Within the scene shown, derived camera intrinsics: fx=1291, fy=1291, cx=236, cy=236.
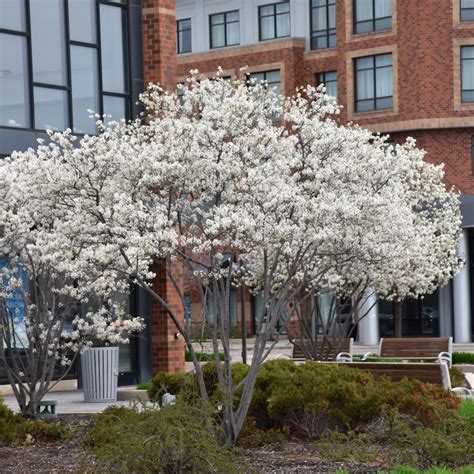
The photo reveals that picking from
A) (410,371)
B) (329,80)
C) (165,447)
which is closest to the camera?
(165,447)

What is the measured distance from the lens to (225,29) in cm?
5709

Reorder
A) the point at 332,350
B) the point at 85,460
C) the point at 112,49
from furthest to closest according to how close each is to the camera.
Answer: the point at 332,350
the point at 112,49
the point at 85,460

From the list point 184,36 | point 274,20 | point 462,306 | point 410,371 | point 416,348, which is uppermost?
point 274,20

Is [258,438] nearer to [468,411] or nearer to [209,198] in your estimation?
[468,411]

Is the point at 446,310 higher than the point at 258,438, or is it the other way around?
the point at 258,438

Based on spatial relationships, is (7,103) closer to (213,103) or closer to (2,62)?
(2,62)

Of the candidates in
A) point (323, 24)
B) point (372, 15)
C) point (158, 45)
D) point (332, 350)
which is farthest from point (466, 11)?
point (158, 45)

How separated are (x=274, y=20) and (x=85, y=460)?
44960mm

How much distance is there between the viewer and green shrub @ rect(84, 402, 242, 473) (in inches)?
402

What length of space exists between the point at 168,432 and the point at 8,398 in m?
Answer: 13.3

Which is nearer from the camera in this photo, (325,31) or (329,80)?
(329,80)

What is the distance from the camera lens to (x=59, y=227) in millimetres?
14875

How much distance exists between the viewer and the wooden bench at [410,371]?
1672 centimetres

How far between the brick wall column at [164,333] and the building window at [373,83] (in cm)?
2572
